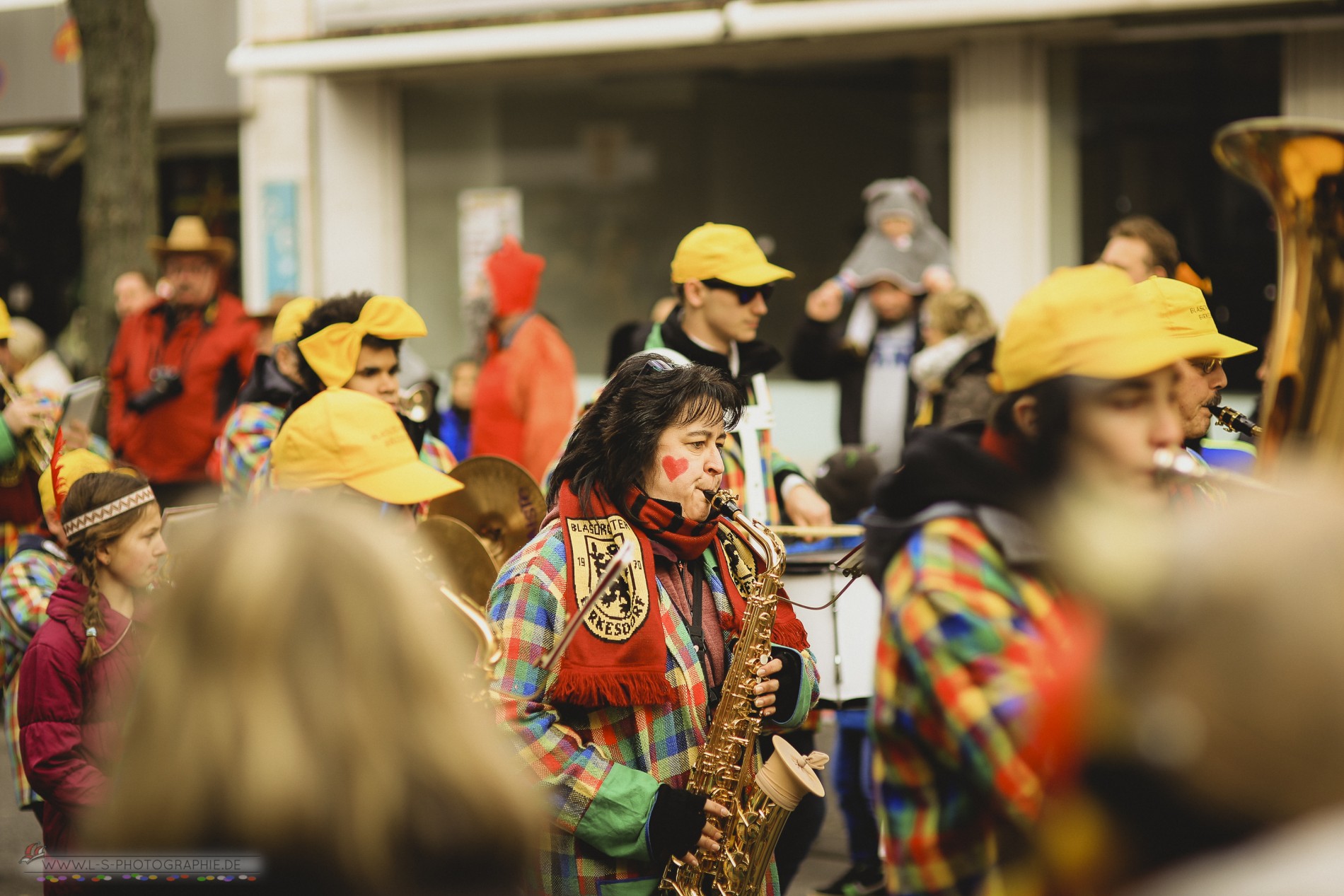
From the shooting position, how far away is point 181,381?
8383 millimetres

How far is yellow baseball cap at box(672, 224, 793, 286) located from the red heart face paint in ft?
5.73

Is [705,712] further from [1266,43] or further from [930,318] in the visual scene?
[1266,43]

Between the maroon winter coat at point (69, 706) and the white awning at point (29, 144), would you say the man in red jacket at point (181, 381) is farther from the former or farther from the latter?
the white awning at point (29, 144)

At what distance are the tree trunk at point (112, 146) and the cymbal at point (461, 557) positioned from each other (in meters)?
5.94

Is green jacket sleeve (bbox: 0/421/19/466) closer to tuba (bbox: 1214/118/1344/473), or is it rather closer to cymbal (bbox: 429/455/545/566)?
cymbal (bbox: 429/455/545/566)

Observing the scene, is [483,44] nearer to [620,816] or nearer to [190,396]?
[190,396]

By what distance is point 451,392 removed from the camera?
974 centimetres

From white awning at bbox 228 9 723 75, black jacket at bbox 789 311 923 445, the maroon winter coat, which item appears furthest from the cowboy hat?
the maroon winter coat

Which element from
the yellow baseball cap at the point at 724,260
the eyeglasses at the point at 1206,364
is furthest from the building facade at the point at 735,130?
the eyeglasses at the point at 1206,364

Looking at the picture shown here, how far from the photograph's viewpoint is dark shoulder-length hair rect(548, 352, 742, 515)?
3.50 metres

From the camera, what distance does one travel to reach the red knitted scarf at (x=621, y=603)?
321cm

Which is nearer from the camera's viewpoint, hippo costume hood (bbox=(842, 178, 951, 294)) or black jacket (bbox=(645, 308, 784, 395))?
black jacket (bbox=(645, 308, 784, 395))

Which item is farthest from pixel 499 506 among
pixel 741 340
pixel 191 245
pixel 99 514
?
pixel 191 245

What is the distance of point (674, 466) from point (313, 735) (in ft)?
6.42
